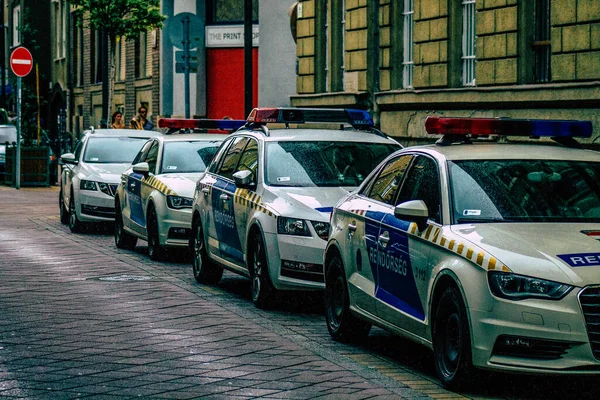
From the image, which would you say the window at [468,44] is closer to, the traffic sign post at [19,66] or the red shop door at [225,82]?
the traffic sign post at [19,66]

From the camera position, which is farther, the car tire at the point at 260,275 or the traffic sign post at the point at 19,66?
the traffic sign post at the point at 19,66

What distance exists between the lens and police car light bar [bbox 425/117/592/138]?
8.76 m

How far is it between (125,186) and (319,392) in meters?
10.8

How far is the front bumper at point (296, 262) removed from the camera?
11.1 meters

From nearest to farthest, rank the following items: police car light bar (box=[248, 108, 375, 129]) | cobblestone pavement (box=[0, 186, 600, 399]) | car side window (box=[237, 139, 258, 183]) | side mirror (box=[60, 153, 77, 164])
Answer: cobblestone pavement (box=[0, 186, 600, 399]) < car side window (box=[237, 139, 258, 183]) < police car light bar (box=[248, 108, 375, 129]) < side mirror (box=[60, 153, 77, 164])

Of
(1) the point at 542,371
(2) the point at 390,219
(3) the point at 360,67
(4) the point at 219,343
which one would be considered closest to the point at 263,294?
(4) the point at 219,343

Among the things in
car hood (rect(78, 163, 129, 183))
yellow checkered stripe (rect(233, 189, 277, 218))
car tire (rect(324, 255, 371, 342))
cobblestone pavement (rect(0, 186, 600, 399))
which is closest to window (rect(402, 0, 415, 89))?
car hood (rect(78, 163, 129, 183))

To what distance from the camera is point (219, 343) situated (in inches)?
378

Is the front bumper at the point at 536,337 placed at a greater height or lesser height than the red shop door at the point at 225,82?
lesser

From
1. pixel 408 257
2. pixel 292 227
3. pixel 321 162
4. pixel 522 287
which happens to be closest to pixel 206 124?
pixel 321 162

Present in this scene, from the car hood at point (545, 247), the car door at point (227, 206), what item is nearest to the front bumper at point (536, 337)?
the car hood at point (545, 247)

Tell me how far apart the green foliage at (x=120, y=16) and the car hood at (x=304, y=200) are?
924 inches

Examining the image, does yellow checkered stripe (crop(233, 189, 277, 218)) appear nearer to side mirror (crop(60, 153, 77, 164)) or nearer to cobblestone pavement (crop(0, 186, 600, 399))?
cobblestone pavement (crop(0, 186, 600, 399))

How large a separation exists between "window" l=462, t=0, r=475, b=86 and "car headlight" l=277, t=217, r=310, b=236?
10229 mm
